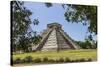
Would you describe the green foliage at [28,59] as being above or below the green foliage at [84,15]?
below

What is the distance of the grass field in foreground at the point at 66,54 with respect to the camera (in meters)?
2.17

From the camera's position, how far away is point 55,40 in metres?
2.25

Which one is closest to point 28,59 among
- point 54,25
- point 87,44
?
point 54,25

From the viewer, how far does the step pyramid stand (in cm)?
222

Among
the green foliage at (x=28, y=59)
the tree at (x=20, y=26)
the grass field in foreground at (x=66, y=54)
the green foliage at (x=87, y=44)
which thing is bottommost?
the green foliage at (x=28, y=59)

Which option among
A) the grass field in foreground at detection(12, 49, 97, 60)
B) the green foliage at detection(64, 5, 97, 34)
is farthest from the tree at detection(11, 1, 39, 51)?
the green foliage at detection(64, 5, 97, 34)

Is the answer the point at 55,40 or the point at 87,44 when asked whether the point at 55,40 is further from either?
the point at 87,44

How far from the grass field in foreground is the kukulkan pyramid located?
0.14 feet

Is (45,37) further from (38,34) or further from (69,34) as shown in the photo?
(69,34)

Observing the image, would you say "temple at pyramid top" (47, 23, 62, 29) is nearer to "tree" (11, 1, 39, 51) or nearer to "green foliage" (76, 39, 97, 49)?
"tree" (11, 1, 39, 51)

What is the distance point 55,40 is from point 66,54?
0.19 m

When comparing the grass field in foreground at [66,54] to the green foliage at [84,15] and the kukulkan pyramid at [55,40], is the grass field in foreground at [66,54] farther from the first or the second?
the green foliage at [84,15]

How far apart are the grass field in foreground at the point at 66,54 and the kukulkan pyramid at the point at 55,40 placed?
4 centimetres

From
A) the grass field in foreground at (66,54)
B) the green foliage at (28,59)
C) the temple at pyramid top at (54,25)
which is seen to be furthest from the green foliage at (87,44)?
the green foliage at (28,59)
